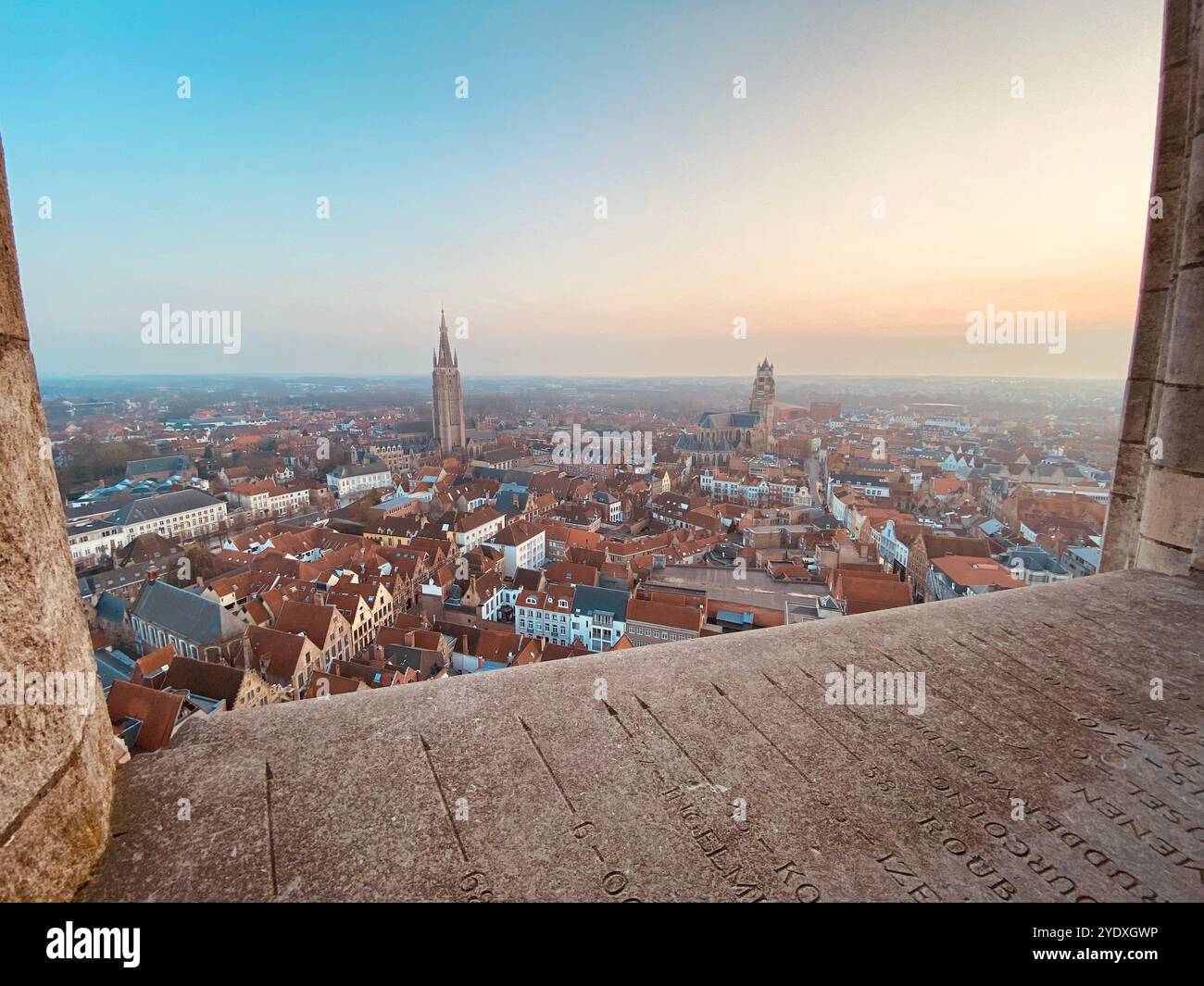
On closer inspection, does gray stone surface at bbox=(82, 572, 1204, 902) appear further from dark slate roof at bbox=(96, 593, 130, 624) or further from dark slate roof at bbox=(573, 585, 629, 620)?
dark slate roof at bbox=(96, 593, 130, 624)

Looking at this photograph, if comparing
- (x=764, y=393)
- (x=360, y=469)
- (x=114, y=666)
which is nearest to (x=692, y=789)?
(x=114, y=666)

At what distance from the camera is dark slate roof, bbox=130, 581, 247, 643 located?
24359 millimetres

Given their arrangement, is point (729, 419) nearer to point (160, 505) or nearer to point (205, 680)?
point (160, 505)

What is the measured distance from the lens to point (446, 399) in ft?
316

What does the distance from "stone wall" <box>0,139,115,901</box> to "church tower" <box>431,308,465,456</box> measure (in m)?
96.7

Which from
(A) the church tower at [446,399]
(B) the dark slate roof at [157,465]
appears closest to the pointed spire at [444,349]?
(A) the church tower at [446,399]

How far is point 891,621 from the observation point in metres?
3.59

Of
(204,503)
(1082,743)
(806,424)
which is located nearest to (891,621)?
(1082,743)

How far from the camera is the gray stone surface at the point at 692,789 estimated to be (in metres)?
1.77

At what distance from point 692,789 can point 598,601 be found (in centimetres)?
2735

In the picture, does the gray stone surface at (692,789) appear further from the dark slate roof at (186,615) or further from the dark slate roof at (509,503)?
the dark slate roof at (509,503)

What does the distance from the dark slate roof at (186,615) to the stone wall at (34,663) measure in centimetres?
2627

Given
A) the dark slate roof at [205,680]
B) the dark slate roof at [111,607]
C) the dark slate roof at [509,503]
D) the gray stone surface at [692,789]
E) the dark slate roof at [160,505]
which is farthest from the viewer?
the dark slate roof at [509,503]

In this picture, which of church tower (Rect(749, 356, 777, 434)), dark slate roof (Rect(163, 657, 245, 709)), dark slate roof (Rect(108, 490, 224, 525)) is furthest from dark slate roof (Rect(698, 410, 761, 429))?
dark slate roof (Rect(163, 657, 245, 709))
